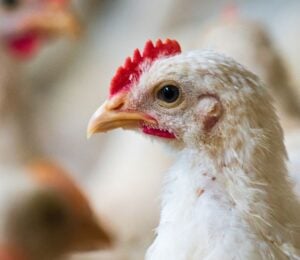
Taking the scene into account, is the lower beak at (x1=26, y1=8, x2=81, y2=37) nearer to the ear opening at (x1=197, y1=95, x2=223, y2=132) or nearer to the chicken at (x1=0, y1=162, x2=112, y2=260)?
the chicken at (x1=0, y1=162, x2=112, y2=260)

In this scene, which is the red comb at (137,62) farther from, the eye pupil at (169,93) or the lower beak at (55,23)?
the lower beak at (55,23)

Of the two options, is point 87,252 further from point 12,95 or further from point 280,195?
point 280,195

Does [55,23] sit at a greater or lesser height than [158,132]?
greater

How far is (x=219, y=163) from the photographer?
111cm

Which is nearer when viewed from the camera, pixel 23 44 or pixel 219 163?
pixel 219 163

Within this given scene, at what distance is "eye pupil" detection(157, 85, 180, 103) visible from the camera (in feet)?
3.73

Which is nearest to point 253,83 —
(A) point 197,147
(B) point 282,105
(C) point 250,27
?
(A) point 197,147

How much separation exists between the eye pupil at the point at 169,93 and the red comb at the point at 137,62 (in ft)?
0.13

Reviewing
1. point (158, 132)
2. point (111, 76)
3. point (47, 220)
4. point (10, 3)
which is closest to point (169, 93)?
point (158, 132)

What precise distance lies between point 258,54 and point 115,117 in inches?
35.8

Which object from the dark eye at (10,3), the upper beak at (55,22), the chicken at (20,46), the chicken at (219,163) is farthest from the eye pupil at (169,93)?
the dark eye at (10,3)

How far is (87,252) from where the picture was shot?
2.00 metres

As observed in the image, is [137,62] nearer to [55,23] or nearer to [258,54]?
[258,54]

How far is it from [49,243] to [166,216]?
2.67 feet
